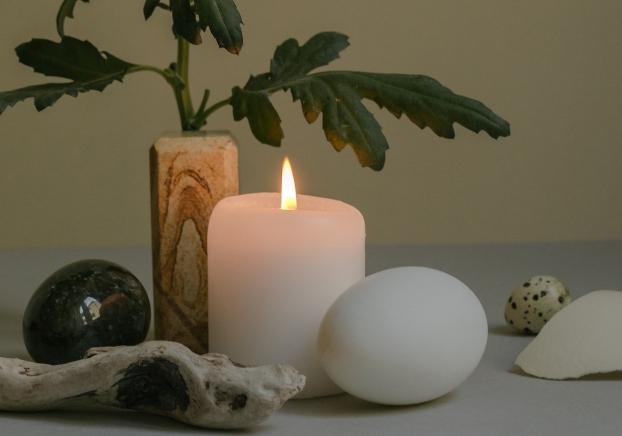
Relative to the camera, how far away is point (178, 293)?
3.00 ft

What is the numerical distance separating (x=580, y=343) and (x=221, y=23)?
344 mm

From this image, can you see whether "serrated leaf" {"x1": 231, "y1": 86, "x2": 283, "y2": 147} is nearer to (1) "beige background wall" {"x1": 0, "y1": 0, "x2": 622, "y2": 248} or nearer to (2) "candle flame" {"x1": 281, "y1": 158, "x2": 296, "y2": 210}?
(2) "candle flame" {"x1": 281, "y1": 158, "x2": 296, "y2": 210}

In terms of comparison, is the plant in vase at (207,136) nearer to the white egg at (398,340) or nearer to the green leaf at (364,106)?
the green leaf at (364,106)

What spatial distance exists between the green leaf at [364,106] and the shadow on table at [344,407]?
0.56 feet

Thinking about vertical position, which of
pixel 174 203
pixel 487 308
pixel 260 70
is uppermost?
pixel 260 70

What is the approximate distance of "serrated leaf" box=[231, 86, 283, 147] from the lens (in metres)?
0.92

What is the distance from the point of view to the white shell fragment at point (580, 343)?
0.84m

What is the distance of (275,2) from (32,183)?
47 cm

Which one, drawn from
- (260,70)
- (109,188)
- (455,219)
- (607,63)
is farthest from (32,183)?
(607,63)

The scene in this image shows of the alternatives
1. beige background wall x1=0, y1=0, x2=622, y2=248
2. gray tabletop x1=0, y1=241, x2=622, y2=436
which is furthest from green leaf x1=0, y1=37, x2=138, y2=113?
beige background wall x1=0, y1=0, x2=622, y2=248

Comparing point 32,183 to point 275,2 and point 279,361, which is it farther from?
point 279,361

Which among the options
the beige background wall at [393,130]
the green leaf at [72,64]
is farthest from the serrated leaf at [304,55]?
the beige background wall at [393,130]

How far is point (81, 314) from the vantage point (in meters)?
0.84

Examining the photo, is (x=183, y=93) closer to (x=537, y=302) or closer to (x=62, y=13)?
(x=62, y=13)
